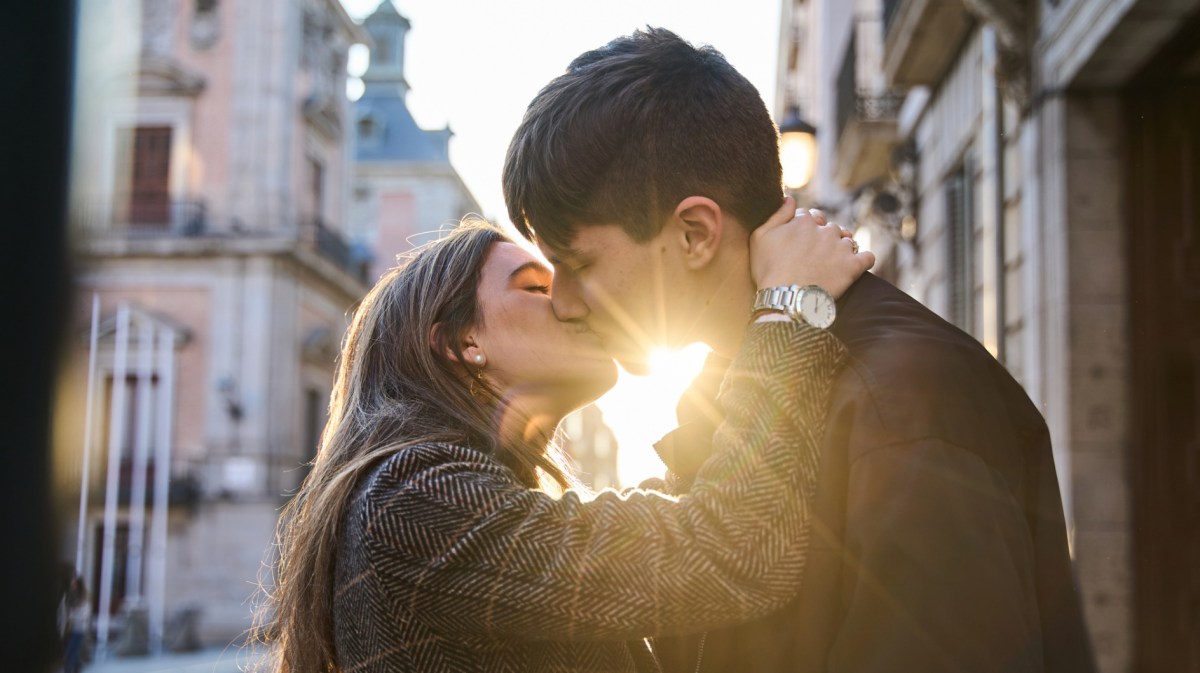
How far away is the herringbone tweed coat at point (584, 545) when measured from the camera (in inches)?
84.0

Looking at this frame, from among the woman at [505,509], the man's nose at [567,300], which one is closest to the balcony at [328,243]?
the woman at [505,509]

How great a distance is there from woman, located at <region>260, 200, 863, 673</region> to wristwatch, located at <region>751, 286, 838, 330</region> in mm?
23

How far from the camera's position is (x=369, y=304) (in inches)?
125

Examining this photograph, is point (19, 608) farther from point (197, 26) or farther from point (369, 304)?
point (197, 26)

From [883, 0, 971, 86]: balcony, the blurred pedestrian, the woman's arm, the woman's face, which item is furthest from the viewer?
[883, 0, 971, 86]: balcony

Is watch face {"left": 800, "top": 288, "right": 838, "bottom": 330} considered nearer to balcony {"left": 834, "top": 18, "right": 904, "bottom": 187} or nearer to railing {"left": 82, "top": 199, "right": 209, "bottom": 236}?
balcony {"left": 834, "top": 18, "right": 904, "bottom": 187}

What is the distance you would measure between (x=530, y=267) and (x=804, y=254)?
967 mm

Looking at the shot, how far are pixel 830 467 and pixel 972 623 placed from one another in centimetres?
37

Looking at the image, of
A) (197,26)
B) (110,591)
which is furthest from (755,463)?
(197,26)

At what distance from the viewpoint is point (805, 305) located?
2229 mm

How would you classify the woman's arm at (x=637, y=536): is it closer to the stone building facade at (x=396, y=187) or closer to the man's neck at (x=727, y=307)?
the man's neck at (x=727, y=307)

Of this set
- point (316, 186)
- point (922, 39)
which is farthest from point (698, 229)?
point (316, 186)

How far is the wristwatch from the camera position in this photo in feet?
7.28

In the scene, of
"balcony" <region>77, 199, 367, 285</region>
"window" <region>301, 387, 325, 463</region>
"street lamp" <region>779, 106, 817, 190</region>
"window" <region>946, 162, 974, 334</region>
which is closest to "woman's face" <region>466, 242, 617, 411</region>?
"street lamp" <region>779, 106, 817, 190</region>
